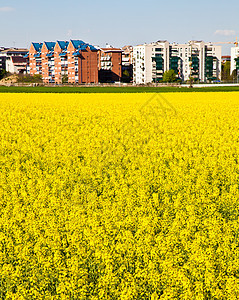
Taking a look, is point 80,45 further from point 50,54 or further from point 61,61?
point 50,54

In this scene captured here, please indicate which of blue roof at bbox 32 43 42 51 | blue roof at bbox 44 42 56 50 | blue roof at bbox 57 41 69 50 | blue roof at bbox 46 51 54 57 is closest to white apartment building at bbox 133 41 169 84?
blue roof at bbox 57 41 69 50

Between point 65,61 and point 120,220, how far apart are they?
15803 cm

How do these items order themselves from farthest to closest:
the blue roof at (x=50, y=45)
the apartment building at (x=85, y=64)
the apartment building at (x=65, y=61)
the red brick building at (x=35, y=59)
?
the red brick building at (x=35, y=59) < the blue roof at (x=50, y=45) < the apartment building at (x=65, y=61) < the apartment building at (x=85, y=64)

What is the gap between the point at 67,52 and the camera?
160000 millimetres

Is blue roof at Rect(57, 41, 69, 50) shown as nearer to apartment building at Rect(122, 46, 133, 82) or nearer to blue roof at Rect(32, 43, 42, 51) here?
blue roof at Rect(32, 43, 42, 51)

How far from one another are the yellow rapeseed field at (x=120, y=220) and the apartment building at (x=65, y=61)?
461 feet

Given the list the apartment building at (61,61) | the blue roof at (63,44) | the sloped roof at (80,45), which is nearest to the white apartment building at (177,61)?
the sloped roof at (80,45)

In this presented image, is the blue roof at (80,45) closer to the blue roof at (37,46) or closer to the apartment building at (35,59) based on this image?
the apartment building at (35,59)

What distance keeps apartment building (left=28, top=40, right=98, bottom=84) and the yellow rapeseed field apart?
461 feet

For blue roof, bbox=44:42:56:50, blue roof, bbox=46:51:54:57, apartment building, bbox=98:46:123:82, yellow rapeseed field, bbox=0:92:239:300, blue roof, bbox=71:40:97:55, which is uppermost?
blue roof, bbox=44:42:56:50

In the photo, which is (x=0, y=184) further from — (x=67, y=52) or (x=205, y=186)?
(x=67, y=52)

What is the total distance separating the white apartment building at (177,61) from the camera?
168 meters

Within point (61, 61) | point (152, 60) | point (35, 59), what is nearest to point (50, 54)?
point (61, 61)

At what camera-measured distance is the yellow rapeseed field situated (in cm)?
577
